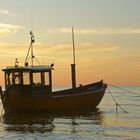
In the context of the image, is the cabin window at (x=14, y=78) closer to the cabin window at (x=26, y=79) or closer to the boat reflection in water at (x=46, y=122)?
the cabin window at (x=26, y=79)

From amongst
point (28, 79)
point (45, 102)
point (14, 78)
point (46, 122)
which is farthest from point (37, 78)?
point (46, 122)

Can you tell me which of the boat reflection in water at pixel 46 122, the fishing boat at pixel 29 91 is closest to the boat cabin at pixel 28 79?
the fishing boat at pixel 29 91

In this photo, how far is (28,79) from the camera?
3241cm

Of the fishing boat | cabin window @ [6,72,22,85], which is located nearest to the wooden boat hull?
the fishing boat

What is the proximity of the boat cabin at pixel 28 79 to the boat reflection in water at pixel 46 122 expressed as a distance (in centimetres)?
191

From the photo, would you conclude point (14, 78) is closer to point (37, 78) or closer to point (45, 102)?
point (37, 78)

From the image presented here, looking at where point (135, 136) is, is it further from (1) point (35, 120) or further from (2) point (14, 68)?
(2) point (14, 68)

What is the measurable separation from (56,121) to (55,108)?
13.8 feet

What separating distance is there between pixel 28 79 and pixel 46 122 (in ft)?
15.1

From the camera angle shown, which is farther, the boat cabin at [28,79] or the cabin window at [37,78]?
the cabin window at [37,78]

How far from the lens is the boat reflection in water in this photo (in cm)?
2525

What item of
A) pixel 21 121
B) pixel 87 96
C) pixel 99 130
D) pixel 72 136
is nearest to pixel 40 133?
pixel 72 136

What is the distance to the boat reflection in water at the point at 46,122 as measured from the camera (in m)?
25.2

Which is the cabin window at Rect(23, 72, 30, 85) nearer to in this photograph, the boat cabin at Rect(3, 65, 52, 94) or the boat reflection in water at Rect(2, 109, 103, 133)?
the boat cabin at Rect(3, 65, 52, 94)
